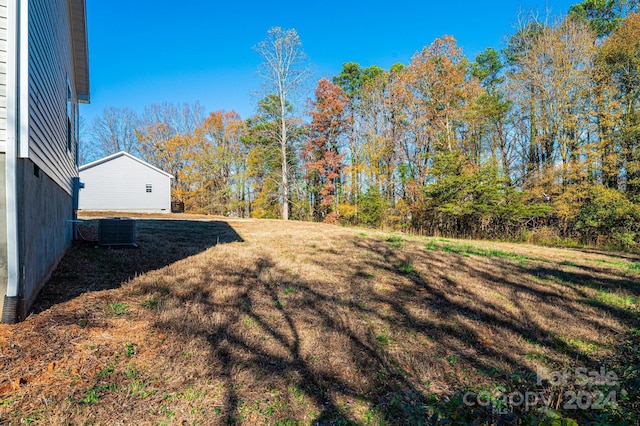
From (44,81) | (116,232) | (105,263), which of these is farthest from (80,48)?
(105,263)

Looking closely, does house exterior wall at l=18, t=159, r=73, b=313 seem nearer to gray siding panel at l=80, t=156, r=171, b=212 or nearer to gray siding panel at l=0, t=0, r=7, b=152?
gray siding panel at l=0, t=0, r=7, b=152

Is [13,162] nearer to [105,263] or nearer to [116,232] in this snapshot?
[105,263]

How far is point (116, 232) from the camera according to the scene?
7.23 meters

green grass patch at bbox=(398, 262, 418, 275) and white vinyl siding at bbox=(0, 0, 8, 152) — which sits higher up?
white vinyl siding at bbox=(0, 0, 8, 152)

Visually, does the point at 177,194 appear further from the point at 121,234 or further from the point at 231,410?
the point at 231,410

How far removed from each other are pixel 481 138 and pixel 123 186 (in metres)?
25.2

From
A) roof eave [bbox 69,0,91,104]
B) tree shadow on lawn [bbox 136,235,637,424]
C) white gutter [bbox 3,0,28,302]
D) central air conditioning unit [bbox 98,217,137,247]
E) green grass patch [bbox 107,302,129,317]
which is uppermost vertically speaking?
roof eave [bbox 69,0,91,104]

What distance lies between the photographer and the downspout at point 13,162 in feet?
10.00

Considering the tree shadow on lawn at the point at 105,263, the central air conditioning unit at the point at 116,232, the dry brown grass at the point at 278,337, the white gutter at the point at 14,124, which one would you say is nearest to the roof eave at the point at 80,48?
the tree shadow on lawn at the point at 105,263

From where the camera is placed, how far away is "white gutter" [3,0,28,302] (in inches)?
120

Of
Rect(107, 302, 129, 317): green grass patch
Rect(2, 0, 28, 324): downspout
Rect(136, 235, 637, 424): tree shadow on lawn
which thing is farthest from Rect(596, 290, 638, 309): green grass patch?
Rect(2, 0, 28, 324): downspout

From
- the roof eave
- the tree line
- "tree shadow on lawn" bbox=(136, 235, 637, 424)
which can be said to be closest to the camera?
"tree shadow on lawn" bbox=(136, 235, 637, 424)

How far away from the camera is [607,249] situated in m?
13.5

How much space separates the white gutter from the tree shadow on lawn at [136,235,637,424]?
4.74 ft
